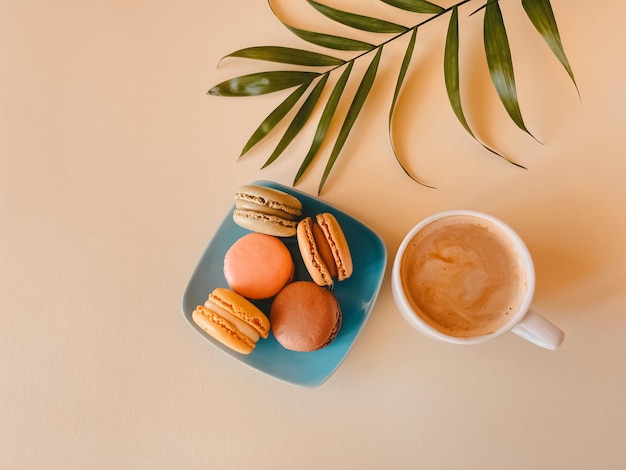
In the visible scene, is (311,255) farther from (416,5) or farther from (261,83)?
(416,5)

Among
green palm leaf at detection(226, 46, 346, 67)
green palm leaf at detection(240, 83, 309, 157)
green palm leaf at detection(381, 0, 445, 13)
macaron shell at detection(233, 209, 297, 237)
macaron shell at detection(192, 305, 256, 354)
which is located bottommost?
macaron shell at detection(192, 305, 256, 354)

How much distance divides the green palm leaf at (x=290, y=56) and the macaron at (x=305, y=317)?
0.33 m

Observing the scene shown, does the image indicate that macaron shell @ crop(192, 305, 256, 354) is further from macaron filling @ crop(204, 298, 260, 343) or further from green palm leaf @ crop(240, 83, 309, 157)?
green palm leaf @ crop(240, 83, 309, 157)

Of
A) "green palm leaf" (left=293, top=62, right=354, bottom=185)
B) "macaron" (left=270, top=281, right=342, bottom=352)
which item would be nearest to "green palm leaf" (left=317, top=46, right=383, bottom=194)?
"green palm leaf" (left=293, top=62, right=354, bottom=185)

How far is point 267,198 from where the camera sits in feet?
2.46

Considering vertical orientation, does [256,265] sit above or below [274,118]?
below

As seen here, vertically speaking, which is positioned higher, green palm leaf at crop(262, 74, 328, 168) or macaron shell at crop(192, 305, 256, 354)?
green palm leaf at crop(262, 74, 328, 168)

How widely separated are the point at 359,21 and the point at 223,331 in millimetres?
491

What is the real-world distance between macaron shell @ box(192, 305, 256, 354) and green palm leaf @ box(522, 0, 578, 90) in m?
0.57

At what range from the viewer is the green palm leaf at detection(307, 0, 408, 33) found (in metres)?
0.81

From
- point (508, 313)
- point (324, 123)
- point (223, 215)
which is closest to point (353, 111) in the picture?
point (324, 123)

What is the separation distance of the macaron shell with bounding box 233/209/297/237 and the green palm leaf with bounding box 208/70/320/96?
195 millimetres

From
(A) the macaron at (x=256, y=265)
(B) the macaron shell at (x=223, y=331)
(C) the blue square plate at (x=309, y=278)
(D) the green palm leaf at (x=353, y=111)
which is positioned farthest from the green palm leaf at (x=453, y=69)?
(B) the macaron shell at (x=223, y=331)

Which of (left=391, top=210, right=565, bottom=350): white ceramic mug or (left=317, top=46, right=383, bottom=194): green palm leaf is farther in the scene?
(left=317, top=46, right=383, bottom=194): green palm leaf
